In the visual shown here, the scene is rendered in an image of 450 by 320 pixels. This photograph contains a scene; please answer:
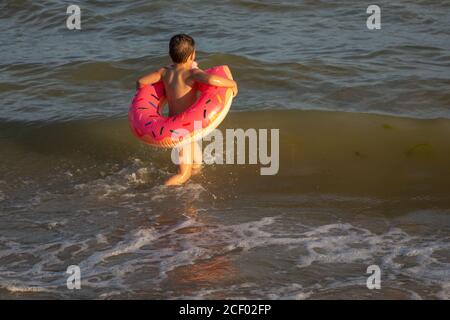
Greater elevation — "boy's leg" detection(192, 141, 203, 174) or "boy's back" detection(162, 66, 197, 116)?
"boy's back" detection(162, 66, 197, 116)

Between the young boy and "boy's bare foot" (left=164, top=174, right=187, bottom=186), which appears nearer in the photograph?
the young boy

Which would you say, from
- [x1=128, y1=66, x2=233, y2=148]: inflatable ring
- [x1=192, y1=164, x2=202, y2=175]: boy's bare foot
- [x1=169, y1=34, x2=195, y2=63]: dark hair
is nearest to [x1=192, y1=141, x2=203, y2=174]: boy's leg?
[x1=192, y1=164, x2=202, y2=175]: boy's bare foot

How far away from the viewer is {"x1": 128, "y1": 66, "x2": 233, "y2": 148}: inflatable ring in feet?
20.7

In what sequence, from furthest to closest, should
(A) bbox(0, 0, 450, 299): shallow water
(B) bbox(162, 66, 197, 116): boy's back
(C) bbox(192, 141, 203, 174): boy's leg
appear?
(C) bbox(192, 141, 203, 174): boy's leg → (B) bbox(162, 66, 197, 116): boy's back → (A) bbox(0, 0, 450, 299): shallow water

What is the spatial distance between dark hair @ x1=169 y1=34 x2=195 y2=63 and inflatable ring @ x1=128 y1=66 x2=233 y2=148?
0.25m

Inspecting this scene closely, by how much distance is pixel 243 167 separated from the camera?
7020mm

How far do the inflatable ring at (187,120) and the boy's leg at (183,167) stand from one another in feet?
1.04

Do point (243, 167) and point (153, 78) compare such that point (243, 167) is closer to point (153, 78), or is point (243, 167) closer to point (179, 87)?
point (179, 87)

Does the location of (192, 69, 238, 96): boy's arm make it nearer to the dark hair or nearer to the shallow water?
the dark hair

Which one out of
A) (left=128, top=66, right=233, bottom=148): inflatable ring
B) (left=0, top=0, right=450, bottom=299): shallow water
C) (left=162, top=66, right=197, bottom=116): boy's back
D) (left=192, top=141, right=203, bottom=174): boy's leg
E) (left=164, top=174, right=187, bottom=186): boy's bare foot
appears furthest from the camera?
(left=192, top=141, right=203, bottom=174): boy's leg

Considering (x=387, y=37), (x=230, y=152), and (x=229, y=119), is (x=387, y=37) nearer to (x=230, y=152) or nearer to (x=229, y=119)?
(x=229, y=119)

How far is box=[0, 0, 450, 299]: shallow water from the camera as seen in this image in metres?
5.02

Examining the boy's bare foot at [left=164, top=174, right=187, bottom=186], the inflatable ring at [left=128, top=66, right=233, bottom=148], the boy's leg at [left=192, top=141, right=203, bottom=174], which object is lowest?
the boy's bare foot at [left=164, top=174, right=187, bottom=186]

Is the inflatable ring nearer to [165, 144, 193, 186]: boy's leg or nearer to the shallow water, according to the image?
[165, 144, 193, 186]: boy's leg
